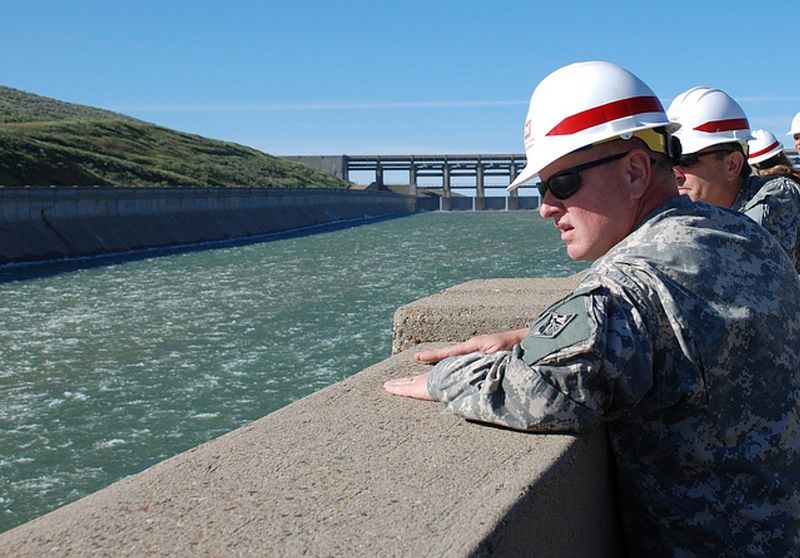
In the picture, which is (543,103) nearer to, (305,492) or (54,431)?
(305,492)

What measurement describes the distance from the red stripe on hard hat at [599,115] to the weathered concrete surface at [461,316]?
1796 mm

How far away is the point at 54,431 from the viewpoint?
33.7 ft

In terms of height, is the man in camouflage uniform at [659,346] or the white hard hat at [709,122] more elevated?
the white hard hat at [709,122]

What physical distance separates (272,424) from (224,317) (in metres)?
16.3

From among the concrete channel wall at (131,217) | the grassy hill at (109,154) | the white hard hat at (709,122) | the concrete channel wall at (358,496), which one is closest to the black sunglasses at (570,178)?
the concrete channel wall at (358,496)

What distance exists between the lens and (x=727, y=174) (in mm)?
4574

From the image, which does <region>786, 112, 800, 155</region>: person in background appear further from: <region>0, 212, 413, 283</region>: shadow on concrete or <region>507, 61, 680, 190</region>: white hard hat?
<region>0, 212, 413, 283</region>: shadow on concrete

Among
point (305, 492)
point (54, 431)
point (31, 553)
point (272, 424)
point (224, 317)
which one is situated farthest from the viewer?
point (224, 317)

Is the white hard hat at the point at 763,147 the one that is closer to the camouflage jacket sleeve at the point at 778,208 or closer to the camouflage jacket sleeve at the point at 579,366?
the camouflage jacket sleeve at the point at 778,208

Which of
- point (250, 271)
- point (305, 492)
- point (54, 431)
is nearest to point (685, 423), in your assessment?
point (305, 492)

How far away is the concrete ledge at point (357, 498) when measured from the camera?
1.83 meters

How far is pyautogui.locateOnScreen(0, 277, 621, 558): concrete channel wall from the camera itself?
1828 mm

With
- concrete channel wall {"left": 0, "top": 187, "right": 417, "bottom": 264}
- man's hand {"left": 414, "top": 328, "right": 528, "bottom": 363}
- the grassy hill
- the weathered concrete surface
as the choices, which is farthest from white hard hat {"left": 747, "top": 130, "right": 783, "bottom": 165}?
the grassy hill

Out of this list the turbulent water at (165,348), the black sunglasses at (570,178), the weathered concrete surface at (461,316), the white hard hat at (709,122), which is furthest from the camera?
the turbulent water at (165,348)
